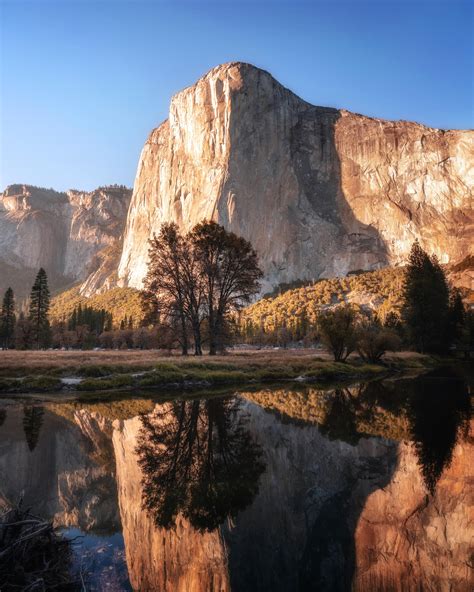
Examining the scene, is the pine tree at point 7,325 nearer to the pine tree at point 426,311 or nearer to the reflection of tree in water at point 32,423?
the pine tree at point 426,311

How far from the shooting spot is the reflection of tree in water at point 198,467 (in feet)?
22.4

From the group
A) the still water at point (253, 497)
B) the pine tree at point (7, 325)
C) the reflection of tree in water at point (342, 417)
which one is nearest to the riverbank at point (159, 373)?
the reflection of tree in water at point (342, 417)

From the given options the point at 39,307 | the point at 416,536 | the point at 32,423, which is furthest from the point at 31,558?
the point at 39,307

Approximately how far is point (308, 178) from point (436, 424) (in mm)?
162793

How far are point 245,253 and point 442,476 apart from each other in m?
31.2

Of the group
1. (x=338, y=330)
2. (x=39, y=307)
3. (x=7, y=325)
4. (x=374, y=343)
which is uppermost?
(x=39, y=307)

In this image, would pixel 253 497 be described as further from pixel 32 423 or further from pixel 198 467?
pixel 32 423

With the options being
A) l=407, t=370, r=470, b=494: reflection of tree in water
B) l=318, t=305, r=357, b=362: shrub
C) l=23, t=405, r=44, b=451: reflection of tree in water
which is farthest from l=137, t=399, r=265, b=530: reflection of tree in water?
l=318, t=305, r=357, b=362: shrub

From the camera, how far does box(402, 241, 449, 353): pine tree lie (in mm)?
→ 53062

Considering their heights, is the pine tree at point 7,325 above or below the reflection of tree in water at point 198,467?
above

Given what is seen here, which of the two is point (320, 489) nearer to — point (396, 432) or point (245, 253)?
point (396, 432)

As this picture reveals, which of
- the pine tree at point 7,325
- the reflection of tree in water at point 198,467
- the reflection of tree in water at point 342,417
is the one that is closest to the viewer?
the reflection of tree in water at point 198,467

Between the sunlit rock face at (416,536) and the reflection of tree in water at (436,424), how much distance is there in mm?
424

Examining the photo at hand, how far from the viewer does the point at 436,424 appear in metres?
13.2
